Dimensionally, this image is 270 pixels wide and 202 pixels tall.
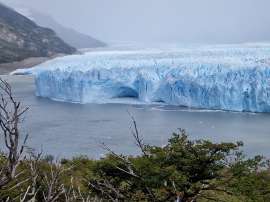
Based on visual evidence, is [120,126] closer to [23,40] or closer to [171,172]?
[171,172]

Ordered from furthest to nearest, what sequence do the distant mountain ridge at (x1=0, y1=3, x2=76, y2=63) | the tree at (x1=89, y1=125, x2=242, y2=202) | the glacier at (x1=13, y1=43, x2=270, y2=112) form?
1. the distant mountain ridge at (x1=0, y1=3, x2=76, y2=63)
2. the glacier at (x1=13, y1=43, x2=270, y2=112)
3. the tree at (x1=89, y1=125, x2=242, y2=202)

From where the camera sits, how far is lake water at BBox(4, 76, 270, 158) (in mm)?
9797

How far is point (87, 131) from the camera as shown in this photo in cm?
1138

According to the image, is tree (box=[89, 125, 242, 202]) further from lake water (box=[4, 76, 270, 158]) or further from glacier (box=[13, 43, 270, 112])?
glacier (box=[13, 43, 270, 112])

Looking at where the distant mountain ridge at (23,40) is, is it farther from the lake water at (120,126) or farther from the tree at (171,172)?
the tree at (171,172)

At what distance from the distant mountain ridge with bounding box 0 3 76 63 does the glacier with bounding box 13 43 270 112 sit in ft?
47.2

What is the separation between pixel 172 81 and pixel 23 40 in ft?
72.2

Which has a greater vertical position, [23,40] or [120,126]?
[23,40]

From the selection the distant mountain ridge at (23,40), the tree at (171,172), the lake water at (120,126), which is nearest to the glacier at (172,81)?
the lake water at (120,126)

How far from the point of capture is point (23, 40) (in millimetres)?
34156

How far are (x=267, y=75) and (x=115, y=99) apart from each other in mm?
4282

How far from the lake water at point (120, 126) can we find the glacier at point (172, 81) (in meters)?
0.34

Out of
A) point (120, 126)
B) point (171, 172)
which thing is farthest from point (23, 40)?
point (171, 172)

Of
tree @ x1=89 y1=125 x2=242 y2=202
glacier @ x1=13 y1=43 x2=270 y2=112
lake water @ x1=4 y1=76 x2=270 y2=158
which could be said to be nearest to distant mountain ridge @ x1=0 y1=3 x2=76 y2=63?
glacier @ x1=13 y1=43 x2=270 y2=112
